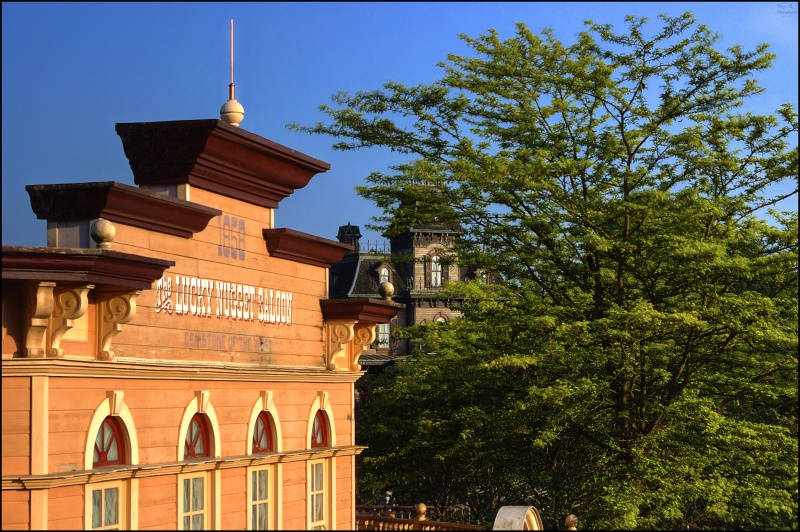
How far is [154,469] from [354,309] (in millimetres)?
5338

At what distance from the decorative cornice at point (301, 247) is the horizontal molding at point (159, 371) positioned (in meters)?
1.68

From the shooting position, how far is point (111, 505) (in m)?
11.7

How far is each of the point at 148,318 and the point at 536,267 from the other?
12309 millimetres

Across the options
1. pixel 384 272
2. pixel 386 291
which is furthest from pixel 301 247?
pixel 384 272

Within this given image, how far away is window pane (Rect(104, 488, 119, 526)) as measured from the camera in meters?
11.6

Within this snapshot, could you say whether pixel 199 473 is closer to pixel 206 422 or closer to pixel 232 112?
pixel 206 422

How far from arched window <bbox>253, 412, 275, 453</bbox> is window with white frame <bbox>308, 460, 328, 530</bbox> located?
1194mm

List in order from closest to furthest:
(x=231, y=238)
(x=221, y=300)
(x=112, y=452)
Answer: (x=112, y=452)
(x=221, y=300)
(x=231, y=238)

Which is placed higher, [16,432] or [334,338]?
[334,338]

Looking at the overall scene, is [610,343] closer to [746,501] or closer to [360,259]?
[746,501]

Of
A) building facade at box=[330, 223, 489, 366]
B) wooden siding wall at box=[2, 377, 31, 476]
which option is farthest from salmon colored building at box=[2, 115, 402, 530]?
building facade at box=[330, 223, 489, 366]

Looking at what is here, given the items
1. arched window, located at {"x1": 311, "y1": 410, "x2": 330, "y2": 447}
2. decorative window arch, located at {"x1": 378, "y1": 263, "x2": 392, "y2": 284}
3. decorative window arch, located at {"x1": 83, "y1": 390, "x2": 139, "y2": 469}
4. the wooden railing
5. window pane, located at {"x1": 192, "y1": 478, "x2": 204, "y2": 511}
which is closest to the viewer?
decorative window arch, located at {"x1": 83, "y1": 390, "x2": 139, "y2": 469}

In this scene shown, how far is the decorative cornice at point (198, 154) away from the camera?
13516 mm

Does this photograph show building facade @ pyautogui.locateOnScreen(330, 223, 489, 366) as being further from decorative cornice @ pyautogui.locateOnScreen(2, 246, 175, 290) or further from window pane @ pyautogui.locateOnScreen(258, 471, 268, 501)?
decorative cornice @ pyautogui.locateOnScreen(2, 246, 175, 290)
